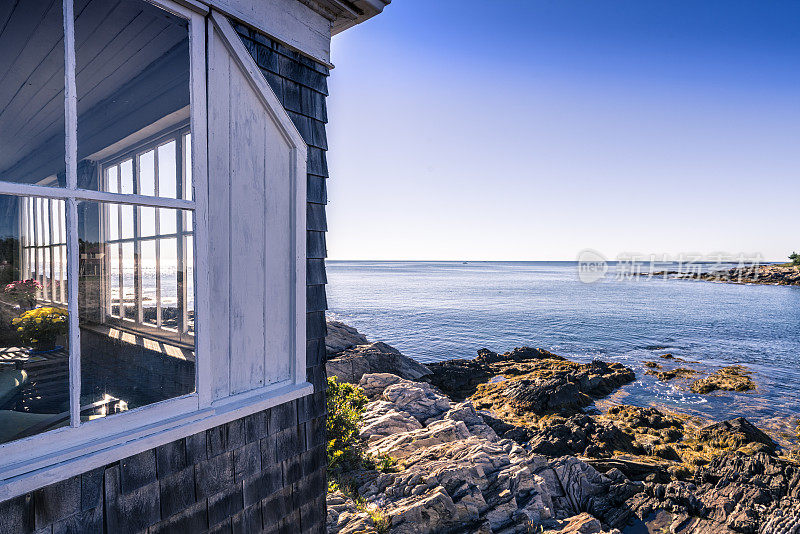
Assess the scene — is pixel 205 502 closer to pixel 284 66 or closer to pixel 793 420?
pixel 284 66

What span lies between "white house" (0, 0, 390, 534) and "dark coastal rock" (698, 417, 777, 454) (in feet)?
36.7

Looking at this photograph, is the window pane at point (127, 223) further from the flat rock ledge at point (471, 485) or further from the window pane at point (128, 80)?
the flat rock ledge at point (471, 485)

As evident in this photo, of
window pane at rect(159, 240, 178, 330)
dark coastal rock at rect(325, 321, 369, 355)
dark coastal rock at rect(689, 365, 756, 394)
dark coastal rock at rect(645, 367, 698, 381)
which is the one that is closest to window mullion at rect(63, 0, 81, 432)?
window pane at rect(159, 240, 178, 330)

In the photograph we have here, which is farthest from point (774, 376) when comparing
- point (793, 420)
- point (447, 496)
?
point (447, 496)

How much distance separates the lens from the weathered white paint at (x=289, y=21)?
284 centimetres

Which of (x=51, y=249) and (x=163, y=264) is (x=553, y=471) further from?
(x=51, y=249)

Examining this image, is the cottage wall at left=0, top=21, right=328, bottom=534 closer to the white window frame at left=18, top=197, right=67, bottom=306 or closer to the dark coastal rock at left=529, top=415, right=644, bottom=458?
the white window frame at left=18, top=197, right=67, bottom=306

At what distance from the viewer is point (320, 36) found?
350 centimetres

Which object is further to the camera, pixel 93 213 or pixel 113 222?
pixel 113 222

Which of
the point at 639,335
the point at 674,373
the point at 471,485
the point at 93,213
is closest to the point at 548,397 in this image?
the point at 471,485

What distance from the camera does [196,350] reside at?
8.72ft

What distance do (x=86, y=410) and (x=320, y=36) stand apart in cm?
312

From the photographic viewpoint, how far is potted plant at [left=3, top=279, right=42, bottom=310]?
222cm

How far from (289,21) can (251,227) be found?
1.63m
